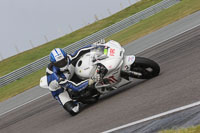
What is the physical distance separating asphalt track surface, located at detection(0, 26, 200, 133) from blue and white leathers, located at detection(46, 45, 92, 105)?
57 cm

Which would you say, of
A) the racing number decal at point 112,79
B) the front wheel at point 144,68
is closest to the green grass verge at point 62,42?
the racing number decal at point 112,79

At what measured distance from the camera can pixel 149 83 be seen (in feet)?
27.5

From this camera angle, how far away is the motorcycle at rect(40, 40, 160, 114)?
852 cm

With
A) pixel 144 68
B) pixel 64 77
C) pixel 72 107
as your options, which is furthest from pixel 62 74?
pixel 144 68

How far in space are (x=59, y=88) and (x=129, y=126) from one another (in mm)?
3369

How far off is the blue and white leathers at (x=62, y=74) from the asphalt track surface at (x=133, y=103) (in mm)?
575

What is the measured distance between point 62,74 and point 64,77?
0.28 feet

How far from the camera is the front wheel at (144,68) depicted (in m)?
8.45

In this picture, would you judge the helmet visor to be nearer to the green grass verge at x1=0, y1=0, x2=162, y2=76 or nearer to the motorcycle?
the motorcycle

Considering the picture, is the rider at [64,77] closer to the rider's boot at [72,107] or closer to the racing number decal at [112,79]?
the rider's boot at [72,107]

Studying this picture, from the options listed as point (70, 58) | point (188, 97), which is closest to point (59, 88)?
point (70, 58)

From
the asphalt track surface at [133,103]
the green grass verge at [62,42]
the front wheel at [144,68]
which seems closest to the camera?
the asphalt track surface at [133,103]

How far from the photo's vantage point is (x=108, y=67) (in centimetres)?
850

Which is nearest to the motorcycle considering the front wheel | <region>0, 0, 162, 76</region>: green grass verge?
the front wheel
